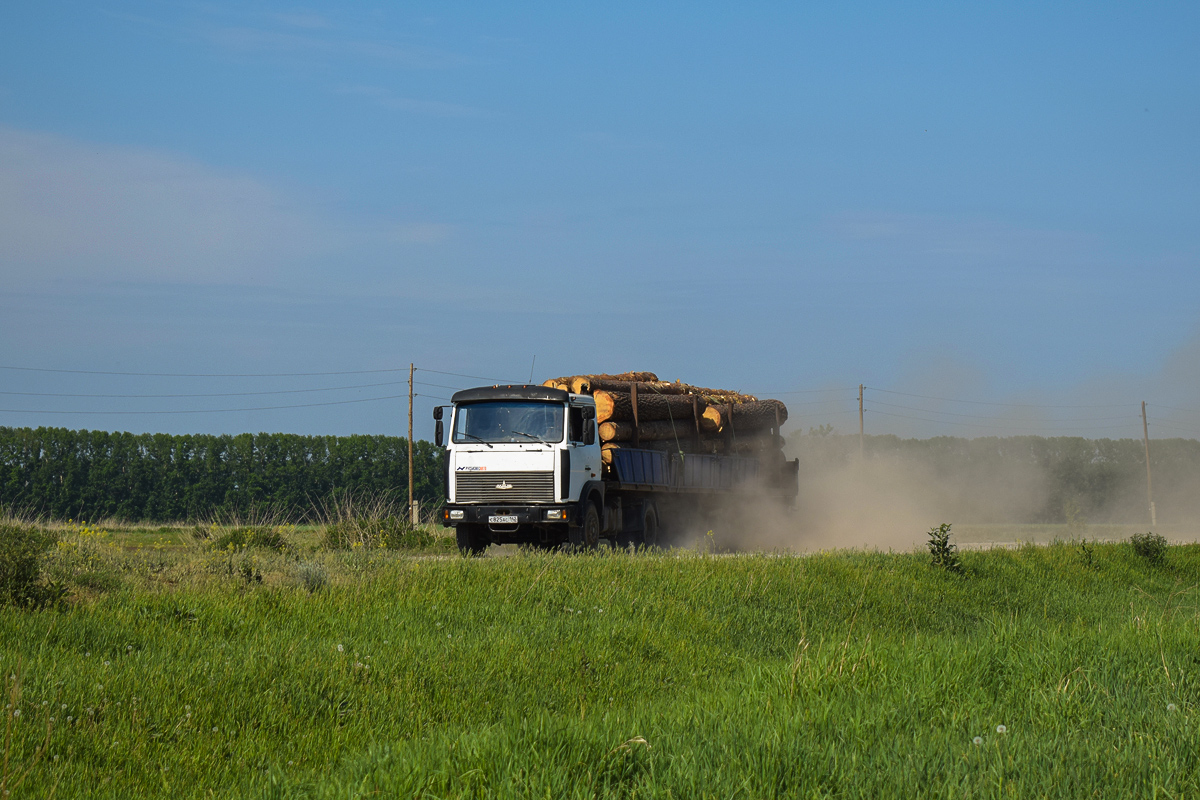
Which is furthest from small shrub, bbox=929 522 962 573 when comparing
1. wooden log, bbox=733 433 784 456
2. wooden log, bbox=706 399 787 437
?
wooden log, bbox=733 433 784 456

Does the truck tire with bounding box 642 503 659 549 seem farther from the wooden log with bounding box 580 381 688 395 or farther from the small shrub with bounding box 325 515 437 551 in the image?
the small shrub with bounding box 325 515 437 551

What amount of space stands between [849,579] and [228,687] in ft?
27.8

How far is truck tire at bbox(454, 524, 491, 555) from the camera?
17891 mm

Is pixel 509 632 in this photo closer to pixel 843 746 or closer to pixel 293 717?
pixel 293 717

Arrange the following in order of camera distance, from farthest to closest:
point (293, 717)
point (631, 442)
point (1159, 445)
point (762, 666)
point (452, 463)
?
1. point (1159, 445)
2. point (631, 442)
3. point (452, 463)
4. point (762, 666)
5. point (293, 717)

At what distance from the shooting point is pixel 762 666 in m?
7.38

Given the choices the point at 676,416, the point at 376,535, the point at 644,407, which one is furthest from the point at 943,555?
→ the point at 376,535

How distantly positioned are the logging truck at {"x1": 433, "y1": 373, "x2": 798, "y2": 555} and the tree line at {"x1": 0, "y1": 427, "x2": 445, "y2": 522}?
1017 inches

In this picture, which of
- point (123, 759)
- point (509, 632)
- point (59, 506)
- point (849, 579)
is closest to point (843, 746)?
point (123, 759)

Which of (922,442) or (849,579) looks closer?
(849,579)

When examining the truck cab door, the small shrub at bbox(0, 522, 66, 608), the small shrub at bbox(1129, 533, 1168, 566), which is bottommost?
the small shrub at bbox(1129, 533, 1168, 566)

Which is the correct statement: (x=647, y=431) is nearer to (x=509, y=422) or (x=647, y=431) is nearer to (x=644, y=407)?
(x=644, y=407)

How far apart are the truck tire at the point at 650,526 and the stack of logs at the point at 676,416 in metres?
1.41

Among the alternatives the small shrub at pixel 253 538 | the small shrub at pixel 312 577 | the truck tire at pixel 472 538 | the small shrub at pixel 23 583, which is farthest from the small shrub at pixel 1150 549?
the small shrub at pixel 23 583
